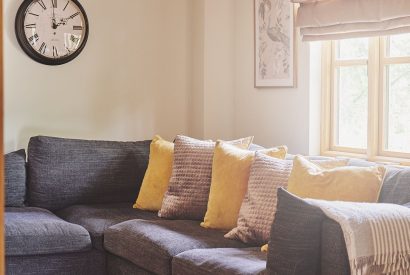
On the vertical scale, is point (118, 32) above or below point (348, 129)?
above

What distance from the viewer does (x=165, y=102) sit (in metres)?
4.73

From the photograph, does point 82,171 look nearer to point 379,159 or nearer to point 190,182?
point 190,182

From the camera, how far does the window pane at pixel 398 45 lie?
339 centimetres

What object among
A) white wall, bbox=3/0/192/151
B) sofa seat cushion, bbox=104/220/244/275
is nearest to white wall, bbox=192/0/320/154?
white wall, bbox=3/0/192/151

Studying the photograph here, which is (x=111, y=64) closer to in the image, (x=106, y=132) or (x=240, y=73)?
(x=106, y=132)

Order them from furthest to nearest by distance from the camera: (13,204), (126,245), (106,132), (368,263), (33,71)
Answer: (106,132) < (33,71) < (13,204) < (126,245) < (368,263)

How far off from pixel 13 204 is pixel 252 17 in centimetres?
210

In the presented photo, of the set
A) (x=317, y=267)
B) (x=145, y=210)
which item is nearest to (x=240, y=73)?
(x=145, y=210)

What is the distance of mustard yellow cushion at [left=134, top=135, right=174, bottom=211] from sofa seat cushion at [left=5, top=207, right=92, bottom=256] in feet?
1.72

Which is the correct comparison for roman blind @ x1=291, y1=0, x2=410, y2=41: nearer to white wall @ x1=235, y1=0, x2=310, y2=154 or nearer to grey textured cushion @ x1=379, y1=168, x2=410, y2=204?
white wall @ x1=235, y1=0, x2=310, y2=154

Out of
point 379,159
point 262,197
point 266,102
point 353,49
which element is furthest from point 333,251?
point 266,102

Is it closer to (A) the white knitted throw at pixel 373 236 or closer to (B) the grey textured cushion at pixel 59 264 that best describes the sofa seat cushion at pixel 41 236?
(B) the grey textured cushion at pixel 59 264

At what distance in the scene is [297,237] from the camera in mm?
2148

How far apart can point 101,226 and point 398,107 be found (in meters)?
1.80
